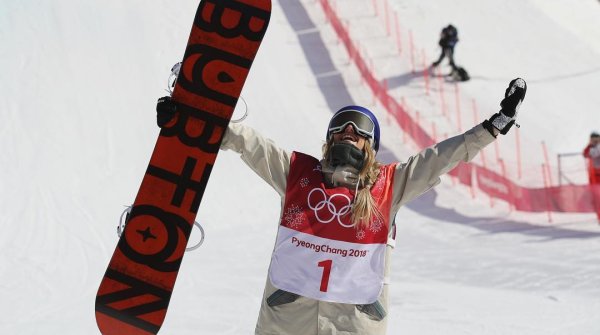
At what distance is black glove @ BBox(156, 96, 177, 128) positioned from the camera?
3957 mm

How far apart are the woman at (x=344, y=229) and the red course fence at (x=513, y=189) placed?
6954 millimetres

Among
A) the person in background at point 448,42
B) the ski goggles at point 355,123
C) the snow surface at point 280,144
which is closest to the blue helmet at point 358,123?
the ski goggles at point 355,123

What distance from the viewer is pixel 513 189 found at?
10.7 m

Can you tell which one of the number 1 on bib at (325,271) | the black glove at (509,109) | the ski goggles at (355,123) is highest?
the black glove at (509,109)

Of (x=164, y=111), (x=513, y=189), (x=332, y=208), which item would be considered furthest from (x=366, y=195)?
(x=513, y=189)

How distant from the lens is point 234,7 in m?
4.23

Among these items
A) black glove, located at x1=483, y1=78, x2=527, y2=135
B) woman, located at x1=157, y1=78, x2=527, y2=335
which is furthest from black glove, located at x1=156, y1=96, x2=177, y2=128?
black glove, located at x1=483, y1=78, x2=527, y2=135

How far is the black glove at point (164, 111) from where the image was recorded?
396 cm

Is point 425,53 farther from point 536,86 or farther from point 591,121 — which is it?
point 591,121

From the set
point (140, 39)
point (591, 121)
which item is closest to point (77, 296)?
point (140, 39)

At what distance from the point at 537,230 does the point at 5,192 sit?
5358 millimetres

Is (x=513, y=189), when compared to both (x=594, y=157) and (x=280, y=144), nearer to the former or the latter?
(x=594, y=157)

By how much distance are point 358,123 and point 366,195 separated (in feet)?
0.98

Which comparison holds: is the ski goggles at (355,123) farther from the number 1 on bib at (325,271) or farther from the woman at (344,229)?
the number 1 on bib at (325,271)
